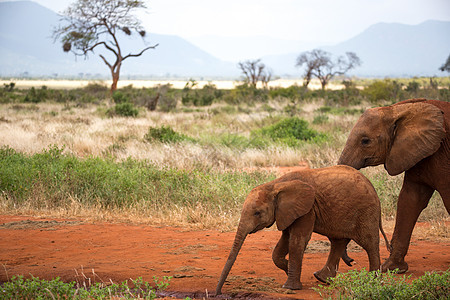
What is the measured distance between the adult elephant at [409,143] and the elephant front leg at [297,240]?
0.96 metres

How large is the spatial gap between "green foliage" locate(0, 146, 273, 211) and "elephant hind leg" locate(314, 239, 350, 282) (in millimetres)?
3723

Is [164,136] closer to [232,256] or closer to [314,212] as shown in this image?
[314,212]

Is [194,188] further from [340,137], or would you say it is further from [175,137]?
[340,137]

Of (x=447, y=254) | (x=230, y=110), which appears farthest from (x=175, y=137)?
(x=230, y=110)

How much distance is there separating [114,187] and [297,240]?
5.49 meters

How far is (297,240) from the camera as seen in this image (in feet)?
16.8

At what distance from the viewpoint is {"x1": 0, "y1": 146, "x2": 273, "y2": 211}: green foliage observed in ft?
31.3

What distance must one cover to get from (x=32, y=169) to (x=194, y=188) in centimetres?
311

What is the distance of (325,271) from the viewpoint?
5.47 metres

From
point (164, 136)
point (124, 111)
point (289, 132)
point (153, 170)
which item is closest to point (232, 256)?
point (153, 170)

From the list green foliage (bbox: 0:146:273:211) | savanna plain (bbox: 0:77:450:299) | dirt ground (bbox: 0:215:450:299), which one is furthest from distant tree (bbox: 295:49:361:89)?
dirt ground (bbox: 0:215:450:299)

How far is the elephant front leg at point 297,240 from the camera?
16.7 ft

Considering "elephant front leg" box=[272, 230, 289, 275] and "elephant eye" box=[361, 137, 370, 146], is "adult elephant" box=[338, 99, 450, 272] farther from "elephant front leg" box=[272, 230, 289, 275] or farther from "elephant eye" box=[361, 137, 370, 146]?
"elephant front leg" box=[272, 230, 289, 275]

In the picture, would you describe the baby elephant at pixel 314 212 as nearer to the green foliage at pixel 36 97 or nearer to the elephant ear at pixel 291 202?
the elephant ear at pixel 291 202
